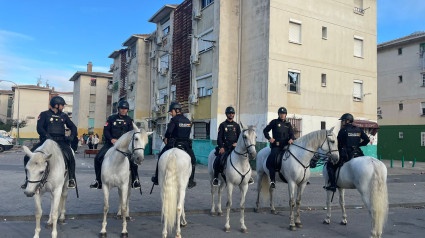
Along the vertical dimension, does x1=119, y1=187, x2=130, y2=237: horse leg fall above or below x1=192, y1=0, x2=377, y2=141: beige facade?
below

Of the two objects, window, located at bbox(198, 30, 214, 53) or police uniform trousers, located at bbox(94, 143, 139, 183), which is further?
window, located at bbox(198, 30, 214, 53)

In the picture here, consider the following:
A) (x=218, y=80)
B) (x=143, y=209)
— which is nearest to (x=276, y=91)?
(x=218, y=80)

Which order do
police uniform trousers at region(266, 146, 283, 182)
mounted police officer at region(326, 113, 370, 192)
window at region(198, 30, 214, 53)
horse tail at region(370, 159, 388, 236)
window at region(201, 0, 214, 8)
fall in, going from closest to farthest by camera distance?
horse tail at region(370, 159, 388, 236)
mounted police officer at region(326, 113, 370, 192)
police uniform trousers at region(266, 146, 283, 182)
window at region(198, 30, 214, 53)
window at region(201, 0, 214, 8)

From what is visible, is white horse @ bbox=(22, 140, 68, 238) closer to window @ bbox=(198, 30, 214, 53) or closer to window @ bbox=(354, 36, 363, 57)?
window @ bbox=(198, 30, 214, 53)

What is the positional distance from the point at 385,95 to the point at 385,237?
32.4 metres

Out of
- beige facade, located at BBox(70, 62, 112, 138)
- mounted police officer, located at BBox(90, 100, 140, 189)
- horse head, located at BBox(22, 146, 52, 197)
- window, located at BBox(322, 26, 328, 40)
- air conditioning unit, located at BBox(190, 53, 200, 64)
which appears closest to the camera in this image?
horse head, located at BBox(22, 146, 52, 197)

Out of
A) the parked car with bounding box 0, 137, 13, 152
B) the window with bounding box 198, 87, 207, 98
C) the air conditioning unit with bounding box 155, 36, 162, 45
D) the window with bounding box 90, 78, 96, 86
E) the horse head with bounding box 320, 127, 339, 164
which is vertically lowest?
the parked car with bounding box 0, 137, 13, 152

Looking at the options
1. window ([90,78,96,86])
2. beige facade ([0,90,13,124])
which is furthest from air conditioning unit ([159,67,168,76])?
beige facade ([0,90,13,124])

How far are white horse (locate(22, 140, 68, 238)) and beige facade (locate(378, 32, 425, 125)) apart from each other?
3447 centimetres

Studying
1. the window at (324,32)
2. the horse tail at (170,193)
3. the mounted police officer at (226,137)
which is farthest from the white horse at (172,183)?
the window at (324,32)

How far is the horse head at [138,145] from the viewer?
20.5ft

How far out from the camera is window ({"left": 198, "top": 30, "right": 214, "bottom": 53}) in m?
24.0

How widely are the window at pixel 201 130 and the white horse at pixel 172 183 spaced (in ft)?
56.2

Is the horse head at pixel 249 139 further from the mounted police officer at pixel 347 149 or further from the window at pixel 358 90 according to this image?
the window at pixel 358 90
